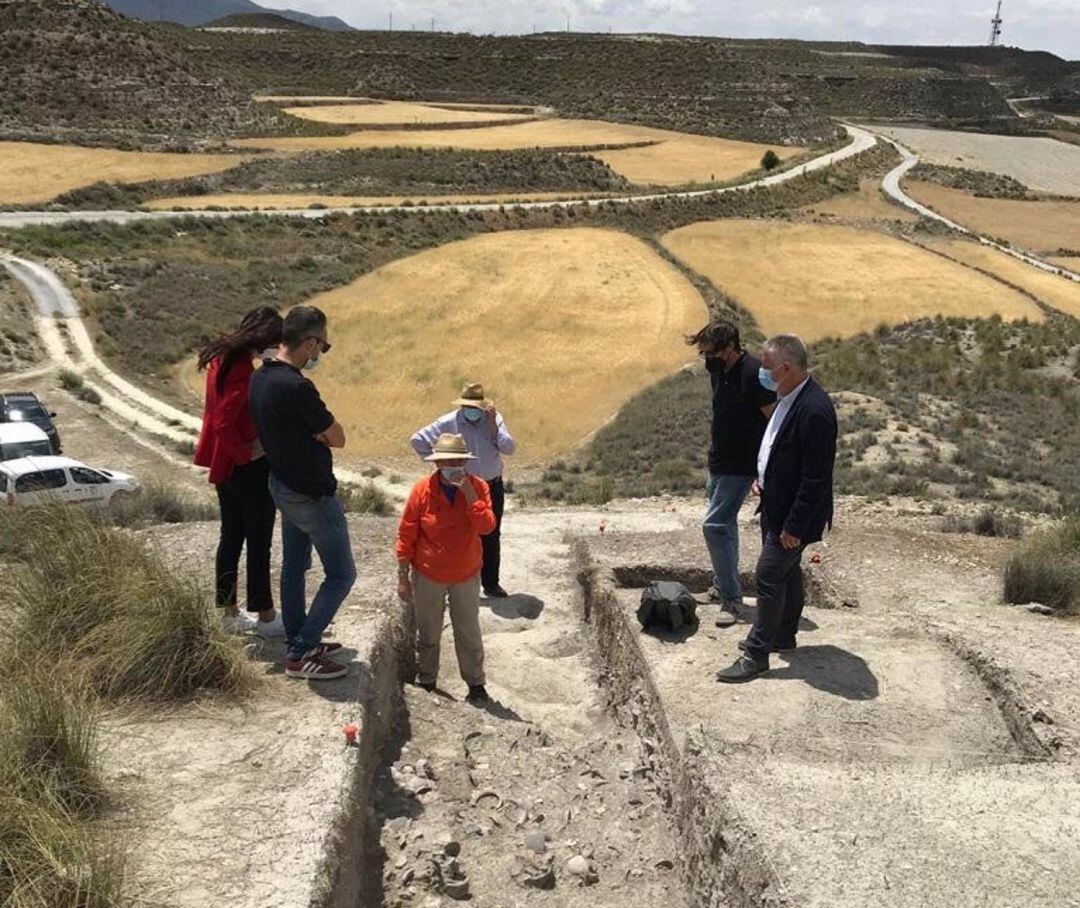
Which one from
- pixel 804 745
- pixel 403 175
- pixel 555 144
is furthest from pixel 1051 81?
pixel 804 745

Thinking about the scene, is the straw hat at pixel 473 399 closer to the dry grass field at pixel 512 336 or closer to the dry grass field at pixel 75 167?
the dry grass field at pixel 512 336

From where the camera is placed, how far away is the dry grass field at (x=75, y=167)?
46281 mm

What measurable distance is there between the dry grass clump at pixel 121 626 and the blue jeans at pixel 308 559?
1.28 ft

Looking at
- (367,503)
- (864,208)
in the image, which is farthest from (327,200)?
(367,503)

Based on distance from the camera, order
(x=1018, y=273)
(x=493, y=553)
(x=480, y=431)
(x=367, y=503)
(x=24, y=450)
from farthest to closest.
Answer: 1. (x=1018, y=273)
2. (x=24, y=450)
3. (x=367, y=503)
4. (x=493, y=553)
5. (x=480, y=431)

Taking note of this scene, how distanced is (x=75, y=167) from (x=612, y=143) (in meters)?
38.9

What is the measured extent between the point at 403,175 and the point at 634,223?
53.3 ft

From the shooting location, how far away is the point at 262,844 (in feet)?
14.0

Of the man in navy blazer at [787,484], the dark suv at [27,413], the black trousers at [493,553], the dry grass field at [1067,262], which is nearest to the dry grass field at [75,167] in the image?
the dark suv at [27,413]

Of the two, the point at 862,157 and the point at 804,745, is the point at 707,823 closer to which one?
the point at 804,745

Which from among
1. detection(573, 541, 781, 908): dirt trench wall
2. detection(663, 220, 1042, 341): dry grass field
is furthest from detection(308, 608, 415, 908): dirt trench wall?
detection(663, 220, 1042, 341): dry grass field

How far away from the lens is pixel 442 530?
6.39 meters

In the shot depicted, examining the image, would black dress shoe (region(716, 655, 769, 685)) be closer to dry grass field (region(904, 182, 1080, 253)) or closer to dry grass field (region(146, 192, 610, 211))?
dry grass field (region(146, 192, 610, 211))

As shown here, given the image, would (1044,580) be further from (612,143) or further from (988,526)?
(612,143)
